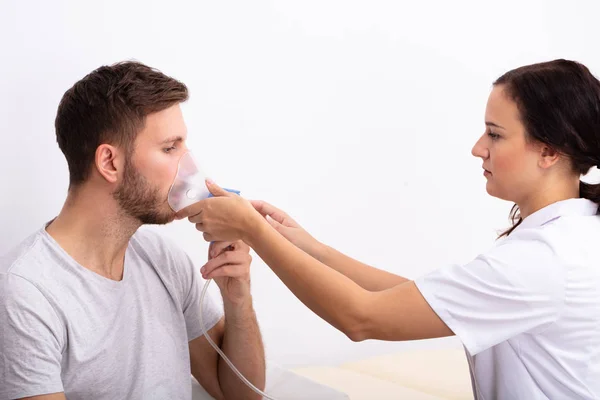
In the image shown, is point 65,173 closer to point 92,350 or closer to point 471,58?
point 92,350

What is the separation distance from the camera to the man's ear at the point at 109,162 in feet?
5.86

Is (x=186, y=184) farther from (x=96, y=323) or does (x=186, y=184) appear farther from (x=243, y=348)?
(x=243, y=348)

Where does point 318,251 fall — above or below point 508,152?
below

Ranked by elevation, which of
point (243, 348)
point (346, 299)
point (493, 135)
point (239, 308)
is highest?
point (493, 135)

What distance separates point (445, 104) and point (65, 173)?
1674 mm

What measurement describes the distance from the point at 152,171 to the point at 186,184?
0.30ft

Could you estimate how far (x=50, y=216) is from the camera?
81.8 inches

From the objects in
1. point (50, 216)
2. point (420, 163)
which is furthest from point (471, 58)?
point (50, 216)

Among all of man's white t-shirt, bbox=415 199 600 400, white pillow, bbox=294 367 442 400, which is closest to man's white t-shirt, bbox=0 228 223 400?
white pillow, bbox=294 367 442 400

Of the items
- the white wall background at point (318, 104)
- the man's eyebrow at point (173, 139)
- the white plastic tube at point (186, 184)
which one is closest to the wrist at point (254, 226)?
the white plastic tube at point (186, 184)

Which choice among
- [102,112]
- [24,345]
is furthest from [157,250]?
[24,345]

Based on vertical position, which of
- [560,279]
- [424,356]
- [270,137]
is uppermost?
[270,137]

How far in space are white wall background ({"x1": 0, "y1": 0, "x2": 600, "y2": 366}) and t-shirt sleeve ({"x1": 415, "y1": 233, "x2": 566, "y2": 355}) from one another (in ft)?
3.46

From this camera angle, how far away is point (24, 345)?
1.55m
